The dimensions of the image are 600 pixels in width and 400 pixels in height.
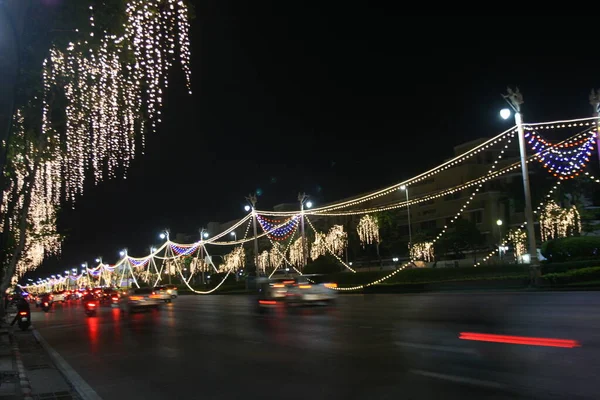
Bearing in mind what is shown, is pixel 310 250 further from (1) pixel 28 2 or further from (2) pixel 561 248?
(1) pixel 28 2

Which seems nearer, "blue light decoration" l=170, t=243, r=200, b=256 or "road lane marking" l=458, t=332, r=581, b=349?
"road lane marking" l=458, t=332, r=581, b=349

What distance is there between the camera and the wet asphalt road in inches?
347

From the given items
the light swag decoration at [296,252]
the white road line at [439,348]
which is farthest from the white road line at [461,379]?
the light swag decoration at [296,252]

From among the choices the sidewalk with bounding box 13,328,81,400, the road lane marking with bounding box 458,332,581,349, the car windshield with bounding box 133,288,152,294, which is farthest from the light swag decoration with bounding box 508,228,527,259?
the sidewalk with bounding box 13,328,81,400

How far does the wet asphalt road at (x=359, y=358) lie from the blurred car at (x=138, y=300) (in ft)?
42.2

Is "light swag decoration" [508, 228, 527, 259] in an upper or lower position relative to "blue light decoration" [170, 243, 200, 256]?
lower

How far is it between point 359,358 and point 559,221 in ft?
131

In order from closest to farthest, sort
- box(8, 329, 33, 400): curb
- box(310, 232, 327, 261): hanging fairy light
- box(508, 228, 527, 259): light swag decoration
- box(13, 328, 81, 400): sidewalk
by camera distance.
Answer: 1. box(8, 329, 33, 400): curb
2. box(13, 328, 81, 400): sidewalk
3. box(508, 228, 527, 259): light swag decoration
4. box(310, 232, 327, 261): hanging fairy light

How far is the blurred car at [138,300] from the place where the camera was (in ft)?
111

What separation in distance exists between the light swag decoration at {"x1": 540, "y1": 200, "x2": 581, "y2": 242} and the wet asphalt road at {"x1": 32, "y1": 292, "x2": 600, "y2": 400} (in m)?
26.1

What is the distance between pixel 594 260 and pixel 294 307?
49.9ft

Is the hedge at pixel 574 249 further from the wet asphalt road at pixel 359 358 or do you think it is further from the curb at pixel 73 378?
the curb at pixel 73 378

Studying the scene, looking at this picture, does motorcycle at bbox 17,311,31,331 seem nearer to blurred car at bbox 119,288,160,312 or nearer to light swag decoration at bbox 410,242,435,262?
blurred car at bbox 119,288,160,312

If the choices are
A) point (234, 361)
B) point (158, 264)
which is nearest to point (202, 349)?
point (234, 361)
